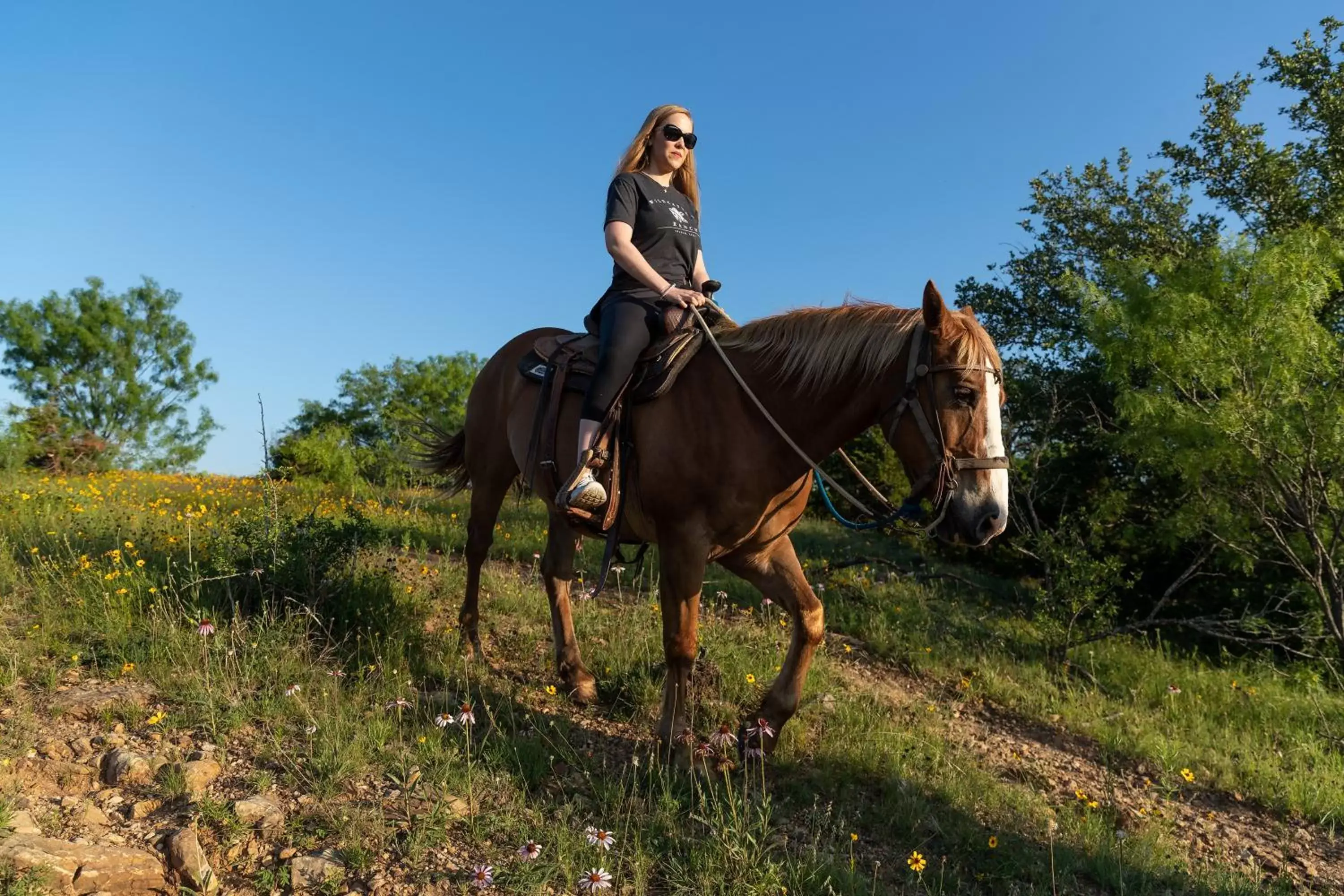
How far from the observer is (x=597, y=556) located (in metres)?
7.30

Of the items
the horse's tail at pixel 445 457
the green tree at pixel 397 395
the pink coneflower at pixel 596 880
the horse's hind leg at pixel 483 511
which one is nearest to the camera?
the pink coneflower at pixel 596 880

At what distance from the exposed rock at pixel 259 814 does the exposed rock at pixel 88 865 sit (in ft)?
0.89

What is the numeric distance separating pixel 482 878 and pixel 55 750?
197cm

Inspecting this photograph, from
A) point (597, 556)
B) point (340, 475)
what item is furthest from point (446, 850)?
point (340, 475)

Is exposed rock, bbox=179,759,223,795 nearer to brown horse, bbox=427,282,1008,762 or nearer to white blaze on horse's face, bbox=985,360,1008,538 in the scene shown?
brown horse, bbox=427,282,1008,762

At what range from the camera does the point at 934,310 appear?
2838mm

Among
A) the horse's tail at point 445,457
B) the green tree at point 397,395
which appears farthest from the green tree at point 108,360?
the horse's tail at point 445,457

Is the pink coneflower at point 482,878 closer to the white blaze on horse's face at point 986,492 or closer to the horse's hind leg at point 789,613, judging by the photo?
the horse's hind leg at point 789,613

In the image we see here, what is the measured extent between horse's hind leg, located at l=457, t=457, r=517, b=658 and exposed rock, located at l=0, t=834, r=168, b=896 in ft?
8.52

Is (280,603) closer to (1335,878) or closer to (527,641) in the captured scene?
(527,641)

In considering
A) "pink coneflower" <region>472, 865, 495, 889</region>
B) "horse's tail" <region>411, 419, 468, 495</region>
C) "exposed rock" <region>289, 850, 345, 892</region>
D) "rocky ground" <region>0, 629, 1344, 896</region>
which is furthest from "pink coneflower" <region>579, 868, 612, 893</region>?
"horse's tail" <region>411, 419, 468, 495</region>

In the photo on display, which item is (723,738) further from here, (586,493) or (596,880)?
(586,493)

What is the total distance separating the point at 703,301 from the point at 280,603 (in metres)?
3.23

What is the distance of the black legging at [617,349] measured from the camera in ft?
11.8
